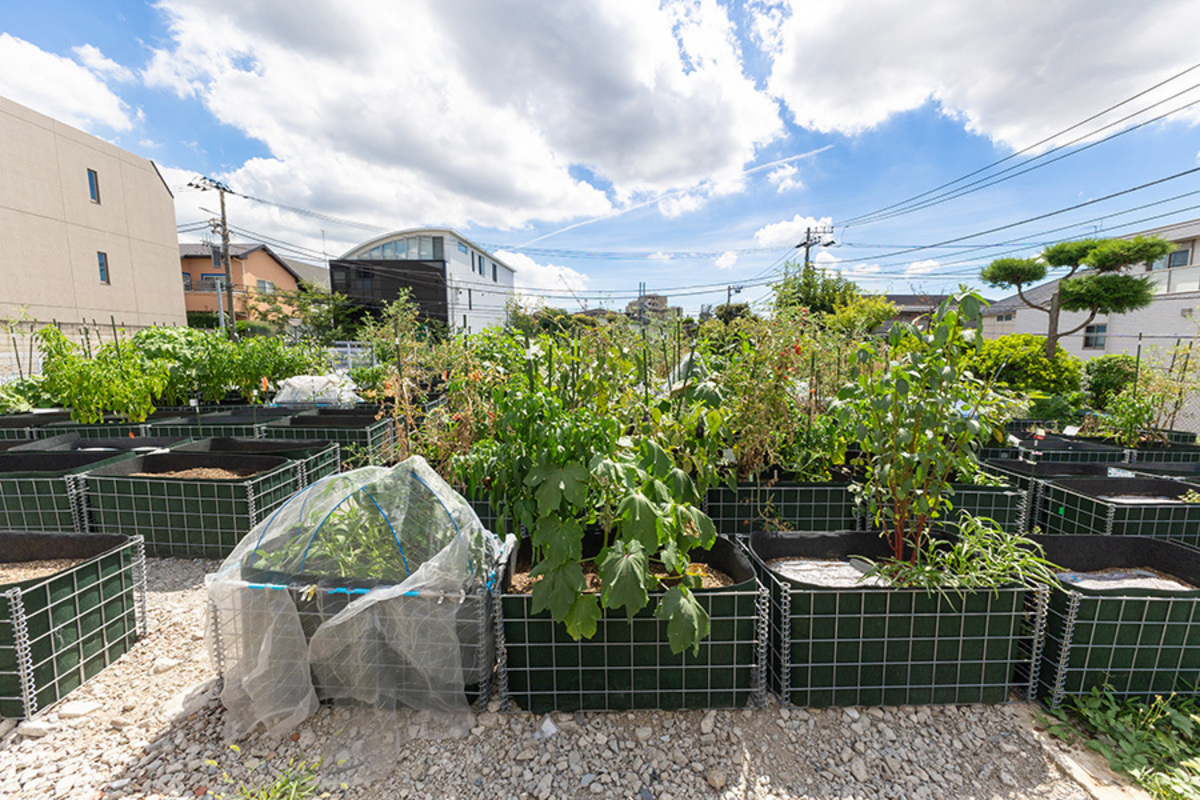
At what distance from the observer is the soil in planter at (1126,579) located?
2396mm

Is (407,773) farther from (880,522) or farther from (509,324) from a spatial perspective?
(509,324)

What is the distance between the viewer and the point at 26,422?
5.32m

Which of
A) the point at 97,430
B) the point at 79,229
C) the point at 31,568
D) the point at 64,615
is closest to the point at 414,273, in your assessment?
the point at 79,229

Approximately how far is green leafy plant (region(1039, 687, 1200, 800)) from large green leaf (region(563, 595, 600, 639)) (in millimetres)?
1766

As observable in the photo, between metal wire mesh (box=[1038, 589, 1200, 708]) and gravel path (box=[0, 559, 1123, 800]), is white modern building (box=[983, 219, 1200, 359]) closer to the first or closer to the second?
metal wire mesh (box=[1038, 589, 1200, 708])

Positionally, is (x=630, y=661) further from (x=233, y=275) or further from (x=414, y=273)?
(x=233, y=275)

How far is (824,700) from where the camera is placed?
6.62 ft

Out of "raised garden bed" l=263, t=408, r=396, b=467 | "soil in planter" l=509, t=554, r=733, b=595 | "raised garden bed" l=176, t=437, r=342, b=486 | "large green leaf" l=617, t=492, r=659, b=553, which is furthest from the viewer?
"raised garden bed" l=263, t=408, r=396, b=467

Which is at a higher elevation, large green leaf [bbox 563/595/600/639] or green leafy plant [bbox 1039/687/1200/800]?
large green leaf [bbox 563/595/600/639]

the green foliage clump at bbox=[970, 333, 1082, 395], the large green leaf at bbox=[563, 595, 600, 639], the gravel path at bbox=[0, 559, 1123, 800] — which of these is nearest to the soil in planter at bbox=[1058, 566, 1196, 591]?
the gravel path at bbox=[0, 559, 1123, 800]

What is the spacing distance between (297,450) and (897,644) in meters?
4.03

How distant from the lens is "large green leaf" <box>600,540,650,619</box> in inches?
66.8

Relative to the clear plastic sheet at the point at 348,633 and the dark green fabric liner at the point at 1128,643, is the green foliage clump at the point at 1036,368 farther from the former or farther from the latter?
the clear plastic sheet at the point at 348,633

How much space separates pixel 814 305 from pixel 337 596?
1786 cm
